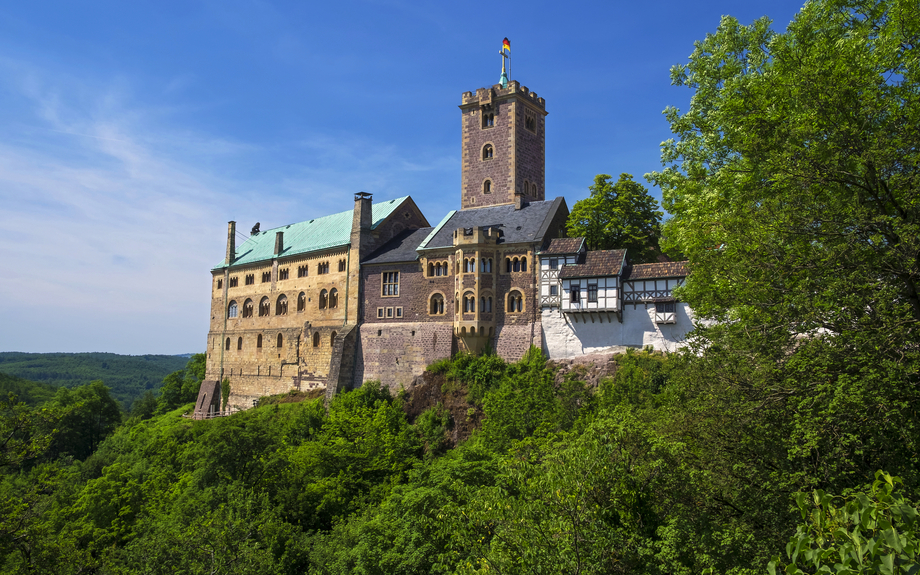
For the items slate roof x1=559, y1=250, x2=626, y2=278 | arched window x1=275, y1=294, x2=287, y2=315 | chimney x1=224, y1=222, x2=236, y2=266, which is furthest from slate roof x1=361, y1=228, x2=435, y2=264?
chimney x1=224, y1=222, x2=236, y2=266

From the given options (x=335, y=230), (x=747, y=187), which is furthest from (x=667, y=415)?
(x=335, y=230)

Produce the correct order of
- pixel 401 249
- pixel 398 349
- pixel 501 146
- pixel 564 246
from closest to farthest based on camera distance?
pixel 564 246 → pixel 398 349 → pixel 401 249 → pixel 501 146

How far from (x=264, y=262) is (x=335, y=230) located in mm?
8418

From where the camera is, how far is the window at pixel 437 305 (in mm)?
42281

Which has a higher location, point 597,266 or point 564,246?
point 564,246

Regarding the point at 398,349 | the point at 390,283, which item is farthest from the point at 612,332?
the point at 390,283

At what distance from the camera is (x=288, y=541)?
Answer: 1121 inches

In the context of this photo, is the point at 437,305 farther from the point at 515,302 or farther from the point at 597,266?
the point at 597,266

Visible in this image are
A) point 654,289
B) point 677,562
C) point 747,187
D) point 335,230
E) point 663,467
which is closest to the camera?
point 677,562

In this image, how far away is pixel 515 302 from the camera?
39406 millimetres

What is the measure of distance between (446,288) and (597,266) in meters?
10.6

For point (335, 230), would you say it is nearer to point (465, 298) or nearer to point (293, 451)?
point (465, 298)

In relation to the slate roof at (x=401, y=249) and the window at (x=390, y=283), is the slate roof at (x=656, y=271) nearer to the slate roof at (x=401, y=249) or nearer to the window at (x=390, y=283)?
the slate roof at (x=401, y=249)

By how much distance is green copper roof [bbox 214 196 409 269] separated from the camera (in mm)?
49781
